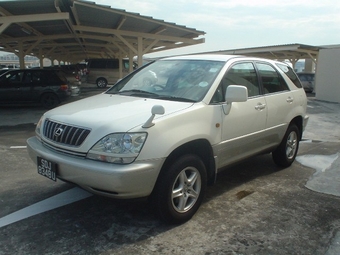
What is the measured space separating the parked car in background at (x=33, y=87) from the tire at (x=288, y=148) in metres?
9.34

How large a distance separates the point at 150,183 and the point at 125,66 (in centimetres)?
2355

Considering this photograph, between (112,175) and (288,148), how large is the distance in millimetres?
3412

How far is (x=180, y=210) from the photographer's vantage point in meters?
3.29

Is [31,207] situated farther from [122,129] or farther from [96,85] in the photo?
[96,85]

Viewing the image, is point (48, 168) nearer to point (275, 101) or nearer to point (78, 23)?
point (275, 101)

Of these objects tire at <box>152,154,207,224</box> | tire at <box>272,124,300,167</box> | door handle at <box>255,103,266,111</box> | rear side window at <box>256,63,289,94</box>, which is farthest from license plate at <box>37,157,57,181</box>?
tire at <box>272,124,300,167</box>

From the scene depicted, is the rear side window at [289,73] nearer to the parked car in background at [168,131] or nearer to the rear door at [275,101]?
the rear door at [275,101]

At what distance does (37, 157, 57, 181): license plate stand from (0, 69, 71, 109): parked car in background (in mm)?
9524

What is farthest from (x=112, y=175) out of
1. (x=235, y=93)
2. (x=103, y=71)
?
(x=103, y=71)

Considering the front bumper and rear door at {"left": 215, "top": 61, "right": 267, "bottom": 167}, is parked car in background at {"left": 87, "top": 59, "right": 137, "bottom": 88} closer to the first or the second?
rear door at {"left": 215, "top": 61, "right": 267, "bottom": 167}

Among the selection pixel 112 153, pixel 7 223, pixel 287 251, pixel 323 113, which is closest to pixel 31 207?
pixel 7 223

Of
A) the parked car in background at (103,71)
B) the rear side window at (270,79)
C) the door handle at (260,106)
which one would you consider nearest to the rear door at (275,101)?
the rear side window at (270,79)

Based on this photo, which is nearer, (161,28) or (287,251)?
(287,251)

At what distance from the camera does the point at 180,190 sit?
3.26 meters
